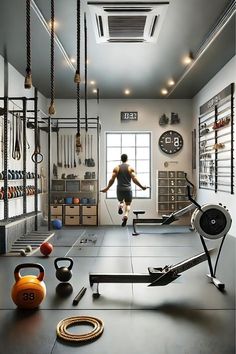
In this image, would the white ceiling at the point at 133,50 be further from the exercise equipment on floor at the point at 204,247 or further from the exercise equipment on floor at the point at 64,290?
the exercise equipment on floor at the point at 64,290

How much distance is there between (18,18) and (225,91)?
3.80 metres

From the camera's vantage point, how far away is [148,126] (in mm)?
9266

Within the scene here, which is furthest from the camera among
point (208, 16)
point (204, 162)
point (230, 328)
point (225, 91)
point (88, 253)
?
point (204, 162)

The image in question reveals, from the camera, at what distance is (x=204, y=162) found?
8094 millimetres

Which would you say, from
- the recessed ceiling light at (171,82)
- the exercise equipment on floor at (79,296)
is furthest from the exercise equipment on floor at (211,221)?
the recessed ceiling light at (171,82)

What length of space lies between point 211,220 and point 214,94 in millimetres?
4415

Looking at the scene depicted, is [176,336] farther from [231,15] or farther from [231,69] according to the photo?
[231,69]

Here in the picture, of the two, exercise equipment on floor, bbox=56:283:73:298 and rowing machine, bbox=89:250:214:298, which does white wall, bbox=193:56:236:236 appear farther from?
exercise equipment on floor, bbox=56:283:73:298

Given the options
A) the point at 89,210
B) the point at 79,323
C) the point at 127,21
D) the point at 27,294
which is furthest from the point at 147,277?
the point at 89,210

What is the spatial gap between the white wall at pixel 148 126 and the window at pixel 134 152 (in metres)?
0.17

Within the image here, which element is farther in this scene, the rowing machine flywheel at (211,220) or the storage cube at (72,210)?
the storage cube at (72,210)

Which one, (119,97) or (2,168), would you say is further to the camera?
(119,97)

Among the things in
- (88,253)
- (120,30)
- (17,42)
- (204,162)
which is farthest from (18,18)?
(204,162)

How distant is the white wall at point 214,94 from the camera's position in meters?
6.27
